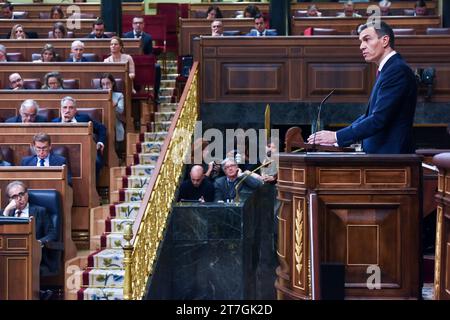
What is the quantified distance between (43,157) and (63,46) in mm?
3898

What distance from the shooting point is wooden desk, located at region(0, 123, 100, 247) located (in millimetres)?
9016

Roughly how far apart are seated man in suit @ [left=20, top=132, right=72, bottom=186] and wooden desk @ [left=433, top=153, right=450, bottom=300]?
173 inches

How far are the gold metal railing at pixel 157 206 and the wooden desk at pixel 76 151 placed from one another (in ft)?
2.05

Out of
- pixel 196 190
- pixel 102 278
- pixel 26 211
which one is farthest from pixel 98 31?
pixel 26 211

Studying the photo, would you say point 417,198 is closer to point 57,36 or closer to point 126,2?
point 57,36

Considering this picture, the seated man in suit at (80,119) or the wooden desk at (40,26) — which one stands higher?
the wooden desk at (40,26)

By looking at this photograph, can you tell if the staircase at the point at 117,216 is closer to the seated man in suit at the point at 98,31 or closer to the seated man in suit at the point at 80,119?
the seated man in suit at the point at 80,119

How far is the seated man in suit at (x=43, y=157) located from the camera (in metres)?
8.60

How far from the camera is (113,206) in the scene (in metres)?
9.46

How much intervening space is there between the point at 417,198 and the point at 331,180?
44 centimetres

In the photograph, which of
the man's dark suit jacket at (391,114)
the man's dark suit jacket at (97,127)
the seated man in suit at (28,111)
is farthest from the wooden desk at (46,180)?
the man's dark suit jacket at (391,114)

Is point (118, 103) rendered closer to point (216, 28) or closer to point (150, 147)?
point (150, 147)

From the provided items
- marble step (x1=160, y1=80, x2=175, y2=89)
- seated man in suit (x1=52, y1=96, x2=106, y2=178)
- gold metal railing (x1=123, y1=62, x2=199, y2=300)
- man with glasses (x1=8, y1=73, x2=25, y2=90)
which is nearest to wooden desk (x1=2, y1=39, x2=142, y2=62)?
marble step (x1=160, y1=80, x2=175, y2=89)

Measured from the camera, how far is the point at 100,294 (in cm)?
812
